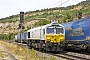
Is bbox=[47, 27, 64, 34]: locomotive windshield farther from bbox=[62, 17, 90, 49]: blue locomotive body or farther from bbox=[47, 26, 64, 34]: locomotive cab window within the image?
bbox=[62, 17, 90, 49]: blue locomotive body

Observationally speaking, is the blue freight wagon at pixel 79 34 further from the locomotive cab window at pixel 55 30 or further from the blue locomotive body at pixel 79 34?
the locomotive cab window at pixel 55 30

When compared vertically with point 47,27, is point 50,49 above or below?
below

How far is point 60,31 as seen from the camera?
2773cm

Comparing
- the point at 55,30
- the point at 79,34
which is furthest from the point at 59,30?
the point at 79,34

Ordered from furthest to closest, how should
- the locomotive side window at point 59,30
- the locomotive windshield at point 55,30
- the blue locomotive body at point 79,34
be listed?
1. the locomotive side window at point 59,30
2. the locomotive windshield at point 55,30
3. the blue locomotive body at point 79,34

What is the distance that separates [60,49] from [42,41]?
2.78 m

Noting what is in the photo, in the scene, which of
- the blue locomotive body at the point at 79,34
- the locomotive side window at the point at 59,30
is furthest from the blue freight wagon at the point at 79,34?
the locomotive side window at the point at 59,30

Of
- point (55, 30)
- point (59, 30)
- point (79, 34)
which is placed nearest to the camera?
point (79, 34)

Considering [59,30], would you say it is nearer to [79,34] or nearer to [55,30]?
[55,30]

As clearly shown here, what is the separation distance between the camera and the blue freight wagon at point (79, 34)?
23495 mm

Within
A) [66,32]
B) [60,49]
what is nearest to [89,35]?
[60,49]

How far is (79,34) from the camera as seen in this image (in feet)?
82.6

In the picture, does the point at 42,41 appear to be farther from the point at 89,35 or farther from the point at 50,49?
the point at 89,35

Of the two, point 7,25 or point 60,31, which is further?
point 7,25
